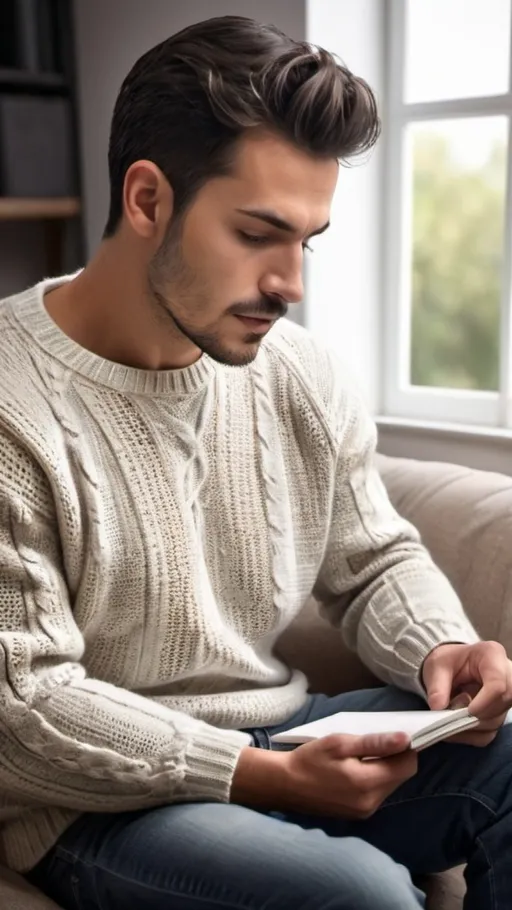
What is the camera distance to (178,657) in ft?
4.23

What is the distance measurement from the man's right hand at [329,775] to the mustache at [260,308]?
0.47m

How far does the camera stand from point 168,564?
127 centimetres

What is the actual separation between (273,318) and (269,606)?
1.23 ft

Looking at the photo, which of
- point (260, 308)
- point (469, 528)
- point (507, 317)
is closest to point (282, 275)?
point (260, 308)

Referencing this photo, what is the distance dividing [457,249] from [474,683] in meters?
1.17

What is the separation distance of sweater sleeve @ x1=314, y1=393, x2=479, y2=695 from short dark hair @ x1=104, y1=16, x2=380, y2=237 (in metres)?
0.42

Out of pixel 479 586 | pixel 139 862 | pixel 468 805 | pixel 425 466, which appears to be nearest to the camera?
pixel 139 862

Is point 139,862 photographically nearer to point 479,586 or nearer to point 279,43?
point 479,586

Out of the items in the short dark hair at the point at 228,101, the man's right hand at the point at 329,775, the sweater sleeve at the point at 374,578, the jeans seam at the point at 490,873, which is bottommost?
the jeans seam at the point at 490,873

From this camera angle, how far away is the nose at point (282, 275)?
1.21 m

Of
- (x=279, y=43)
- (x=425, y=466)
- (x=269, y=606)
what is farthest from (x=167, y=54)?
(x=425, y=466)

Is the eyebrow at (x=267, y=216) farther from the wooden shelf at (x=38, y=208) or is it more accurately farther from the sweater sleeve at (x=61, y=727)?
the wooden shelf at (x=38, y=208)

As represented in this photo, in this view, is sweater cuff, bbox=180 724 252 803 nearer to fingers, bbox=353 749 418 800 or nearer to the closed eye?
fingers, bbox=353 749 418 800

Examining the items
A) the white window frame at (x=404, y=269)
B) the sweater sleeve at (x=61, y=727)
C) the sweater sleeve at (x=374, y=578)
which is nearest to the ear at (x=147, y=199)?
the sweater sleeve at (x=61, y=727)
